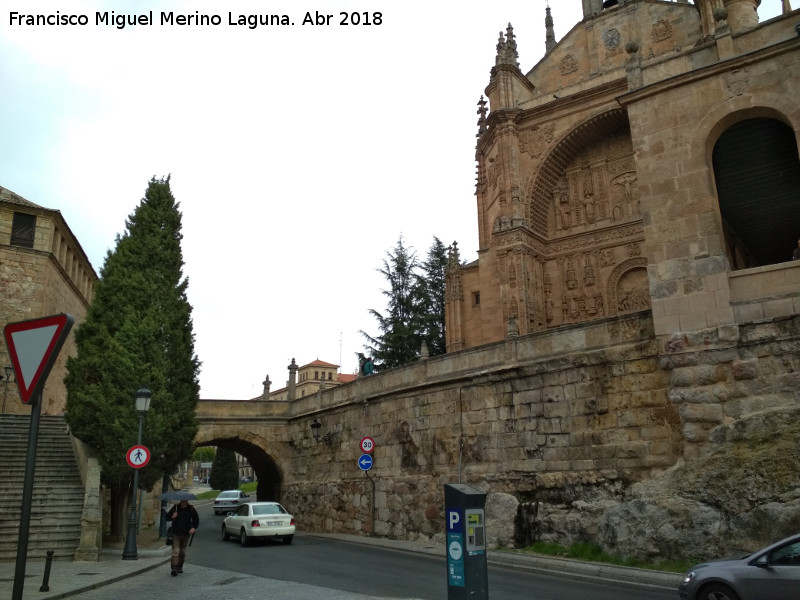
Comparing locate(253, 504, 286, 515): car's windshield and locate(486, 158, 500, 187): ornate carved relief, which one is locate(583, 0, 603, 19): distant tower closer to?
locate(486, 158, 500, 187): ornate carved relief

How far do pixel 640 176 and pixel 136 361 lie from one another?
14102 mm

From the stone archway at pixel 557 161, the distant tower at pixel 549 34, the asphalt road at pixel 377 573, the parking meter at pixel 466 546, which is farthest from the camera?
the distant tower at pixel 549 34

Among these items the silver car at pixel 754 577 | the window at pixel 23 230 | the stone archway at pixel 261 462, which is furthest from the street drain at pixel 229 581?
the window at pixel 23 230

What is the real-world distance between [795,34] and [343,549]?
15.6 metres

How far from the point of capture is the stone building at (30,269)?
26.4m

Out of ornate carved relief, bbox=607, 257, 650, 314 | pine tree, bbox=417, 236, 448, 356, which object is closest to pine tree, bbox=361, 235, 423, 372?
pine tree, bbox=417, 236, 448, 356

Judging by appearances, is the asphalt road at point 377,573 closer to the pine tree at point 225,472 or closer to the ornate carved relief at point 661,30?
the ornate carved relief at point 661,30

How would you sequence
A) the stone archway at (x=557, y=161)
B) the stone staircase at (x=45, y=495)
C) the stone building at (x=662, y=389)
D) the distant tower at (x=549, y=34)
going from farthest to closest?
1. the distant tower at (x=549, y=34)
2. the stone archway at (x=557, y=161)
3. the stone staircase at (x=45, y=495)
4. the stone building at (x=662, y=389)

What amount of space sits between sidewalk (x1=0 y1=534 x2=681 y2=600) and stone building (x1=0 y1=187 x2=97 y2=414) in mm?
14099

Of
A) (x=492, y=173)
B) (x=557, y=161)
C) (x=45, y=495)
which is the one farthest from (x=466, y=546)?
(x=492, y=173)

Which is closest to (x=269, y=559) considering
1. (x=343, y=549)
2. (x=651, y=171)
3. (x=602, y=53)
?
(x=343, y=549)

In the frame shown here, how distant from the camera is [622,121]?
2730cm

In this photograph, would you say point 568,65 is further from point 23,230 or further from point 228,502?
point 228,502

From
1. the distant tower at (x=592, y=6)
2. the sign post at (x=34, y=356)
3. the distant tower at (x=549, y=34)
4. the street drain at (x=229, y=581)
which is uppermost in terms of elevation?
the distant tower at (x=549, y=34)
